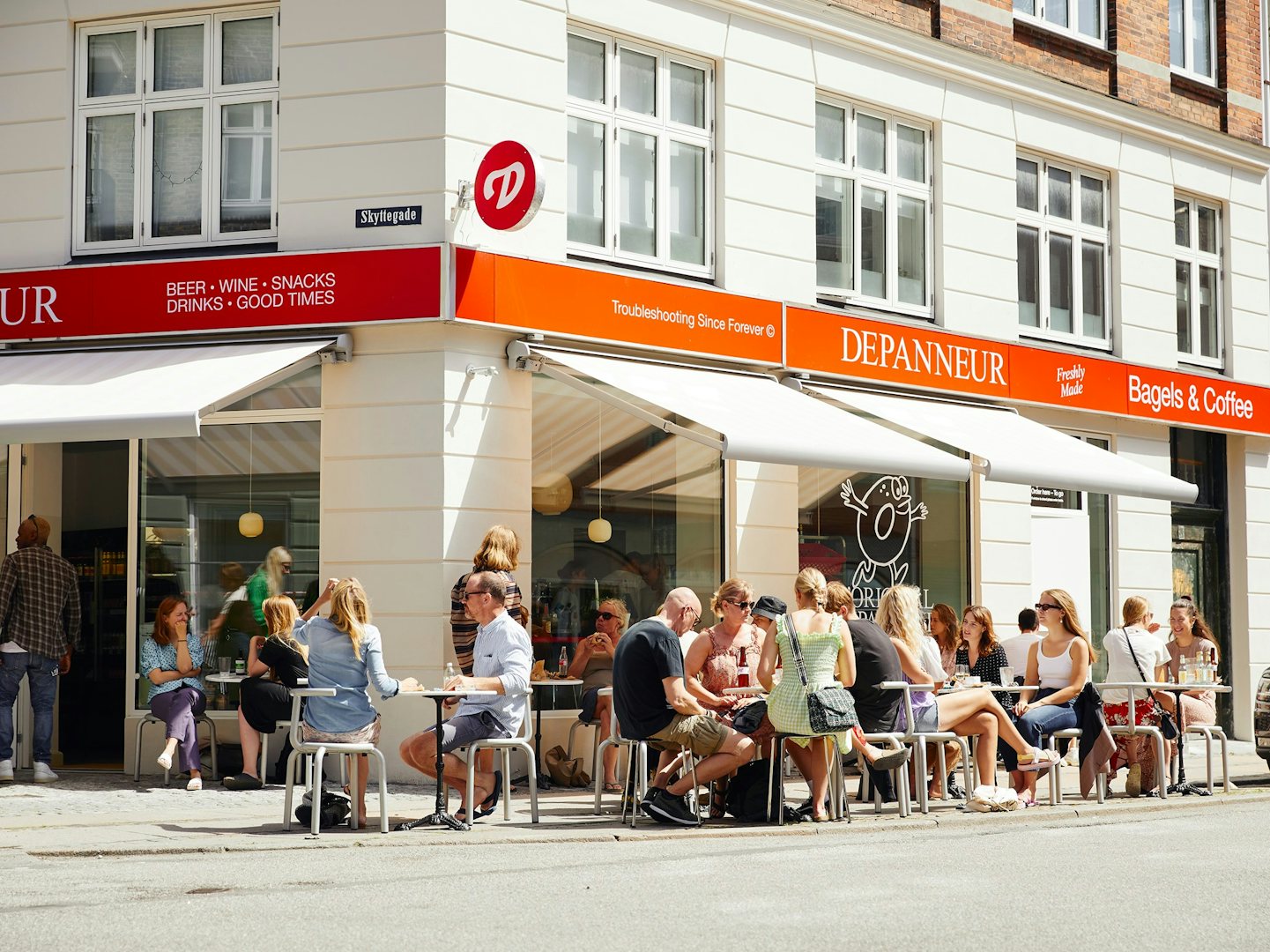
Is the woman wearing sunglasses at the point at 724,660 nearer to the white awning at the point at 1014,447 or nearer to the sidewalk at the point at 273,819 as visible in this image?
the sidewalk at the point at 273,819

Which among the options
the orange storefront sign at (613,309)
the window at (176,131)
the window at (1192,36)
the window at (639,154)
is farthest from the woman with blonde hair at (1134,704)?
the window at (1192,36)

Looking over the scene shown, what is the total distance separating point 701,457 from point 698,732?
4.83 metres

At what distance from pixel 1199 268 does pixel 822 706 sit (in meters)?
11.6

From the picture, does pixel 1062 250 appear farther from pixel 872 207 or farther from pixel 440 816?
pixel 440 816

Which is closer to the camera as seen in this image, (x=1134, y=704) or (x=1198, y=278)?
(x=1134, y=704)

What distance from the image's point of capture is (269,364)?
12758mm

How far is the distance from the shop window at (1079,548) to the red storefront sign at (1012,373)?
0.69m

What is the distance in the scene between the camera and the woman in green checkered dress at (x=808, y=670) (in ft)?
34.8

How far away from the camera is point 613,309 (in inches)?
551

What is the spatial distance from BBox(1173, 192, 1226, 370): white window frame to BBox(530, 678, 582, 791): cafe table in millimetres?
9747

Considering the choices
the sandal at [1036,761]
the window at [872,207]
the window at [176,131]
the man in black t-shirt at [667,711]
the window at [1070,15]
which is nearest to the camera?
the man in black t-shirt at [667,711]

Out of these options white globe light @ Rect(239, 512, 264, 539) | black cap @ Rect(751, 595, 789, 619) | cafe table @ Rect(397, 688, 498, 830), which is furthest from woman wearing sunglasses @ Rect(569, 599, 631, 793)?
white globe light @ Rect(239, 512, 264, 539)

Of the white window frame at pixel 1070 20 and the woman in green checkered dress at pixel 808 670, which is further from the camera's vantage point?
the white window frame at pixel 1070 20

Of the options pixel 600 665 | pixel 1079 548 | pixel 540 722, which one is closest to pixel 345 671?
pixel 540 722
